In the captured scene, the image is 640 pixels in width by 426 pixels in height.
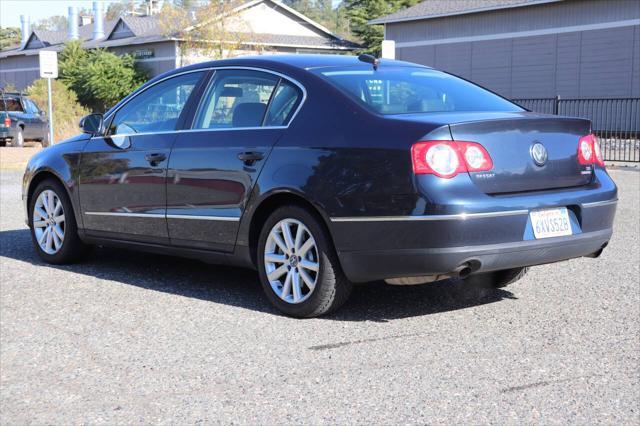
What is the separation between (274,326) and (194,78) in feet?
7.04

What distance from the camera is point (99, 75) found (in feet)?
177

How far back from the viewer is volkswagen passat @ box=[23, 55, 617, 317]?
5070 millimetres

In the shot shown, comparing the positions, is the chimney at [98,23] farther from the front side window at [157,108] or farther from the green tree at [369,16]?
the front side window at [157,108]

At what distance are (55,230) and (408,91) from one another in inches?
134

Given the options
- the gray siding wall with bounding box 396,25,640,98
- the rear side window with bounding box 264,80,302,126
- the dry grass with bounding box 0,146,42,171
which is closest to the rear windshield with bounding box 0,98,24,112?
the dry grass with bounding box 0,146,42,171

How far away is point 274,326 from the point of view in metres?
5.46

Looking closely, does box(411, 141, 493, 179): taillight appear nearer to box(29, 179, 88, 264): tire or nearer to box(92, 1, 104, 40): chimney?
box(29, 179, 88, 264): tire

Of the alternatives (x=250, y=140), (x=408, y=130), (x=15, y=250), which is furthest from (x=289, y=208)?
(x=15, y=250)

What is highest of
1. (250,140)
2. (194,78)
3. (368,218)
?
(194,78)

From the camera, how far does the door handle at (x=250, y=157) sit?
5789mm

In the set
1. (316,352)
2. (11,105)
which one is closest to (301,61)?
(316,352)

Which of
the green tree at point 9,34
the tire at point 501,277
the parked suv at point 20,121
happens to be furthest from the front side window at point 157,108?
the green tree at point 9,34

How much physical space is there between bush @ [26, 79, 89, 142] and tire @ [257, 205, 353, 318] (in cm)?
2663

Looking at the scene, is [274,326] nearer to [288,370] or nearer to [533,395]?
[288,370]
